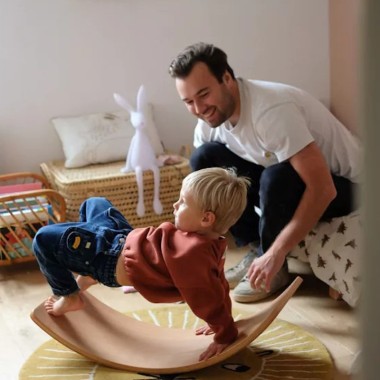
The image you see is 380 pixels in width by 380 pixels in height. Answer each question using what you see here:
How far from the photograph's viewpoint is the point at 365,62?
267mm

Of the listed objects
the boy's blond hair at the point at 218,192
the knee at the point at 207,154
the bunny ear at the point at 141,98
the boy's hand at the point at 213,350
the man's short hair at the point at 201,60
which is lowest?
the boy's hand at the point at 213,350

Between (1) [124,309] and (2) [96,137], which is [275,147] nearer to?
(1) [124,309]

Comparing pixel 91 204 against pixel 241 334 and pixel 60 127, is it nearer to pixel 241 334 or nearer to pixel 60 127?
pixel 241 334

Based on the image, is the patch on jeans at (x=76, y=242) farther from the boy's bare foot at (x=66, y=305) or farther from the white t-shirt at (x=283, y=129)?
the white t-shirt at (x=283, y=129)

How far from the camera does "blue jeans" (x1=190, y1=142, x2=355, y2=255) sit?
1937 millimetres

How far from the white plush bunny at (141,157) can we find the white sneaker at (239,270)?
0.58 m

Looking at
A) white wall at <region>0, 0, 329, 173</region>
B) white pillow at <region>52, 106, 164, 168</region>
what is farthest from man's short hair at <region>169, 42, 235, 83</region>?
white wall at <region>0, 0, 329, 173</region>

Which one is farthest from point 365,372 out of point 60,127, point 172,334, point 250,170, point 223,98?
point 60,127

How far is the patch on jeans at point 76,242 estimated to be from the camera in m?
1.65

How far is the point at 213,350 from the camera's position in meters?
1.63

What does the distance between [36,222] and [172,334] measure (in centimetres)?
90

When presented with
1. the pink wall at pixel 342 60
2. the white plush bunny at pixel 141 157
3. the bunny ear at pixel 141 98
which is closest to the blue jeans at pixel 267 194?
the white plush bunny at pixel 141 157

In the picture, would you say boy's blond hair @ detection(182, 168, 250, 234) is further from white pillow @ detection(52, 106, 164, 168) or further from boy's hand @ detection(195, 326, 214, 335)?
white pillow @ detection(52, 106, 164, 168)

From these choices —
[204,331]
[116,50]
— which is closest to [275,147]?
[204,331]
